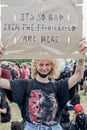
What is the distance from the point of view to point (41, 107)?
15.5ft

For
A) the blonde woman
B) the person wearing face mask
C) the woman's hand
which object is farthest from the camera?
the person wearing face mask

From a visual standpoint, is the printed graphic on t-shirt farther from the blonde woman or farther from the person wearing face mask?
the person wearing face mask

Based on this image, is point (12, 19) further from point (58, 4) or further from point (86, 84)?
point (86, 84)

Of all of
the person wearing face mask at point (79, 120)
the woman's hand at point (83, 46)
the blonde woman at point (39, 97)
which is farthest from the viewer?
the person wearing face mask at point (79, 120)

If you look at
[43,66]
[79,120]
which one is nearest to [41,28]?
[43,66]

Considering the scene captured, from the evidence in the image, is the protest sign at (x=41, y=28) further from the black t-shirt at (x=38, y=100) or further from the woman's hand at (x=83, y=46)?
the black t-shirt at (x=38, y=100)

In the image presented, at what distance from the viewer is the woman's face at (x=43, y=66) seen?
15.6ft

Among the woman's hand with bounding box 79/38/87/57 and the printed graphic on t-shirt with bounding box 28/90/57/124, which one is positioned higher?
the woman's hand with bounding box 79/38/87/57

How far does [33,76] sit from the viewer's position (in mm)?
4895

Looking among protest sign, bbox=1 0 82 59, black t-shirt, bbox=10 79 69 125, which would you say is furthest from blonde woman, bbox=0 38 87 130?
protest sign, bbox=1 0 82 59

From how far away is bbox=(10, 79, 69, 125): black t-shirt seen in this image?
471 centimetres

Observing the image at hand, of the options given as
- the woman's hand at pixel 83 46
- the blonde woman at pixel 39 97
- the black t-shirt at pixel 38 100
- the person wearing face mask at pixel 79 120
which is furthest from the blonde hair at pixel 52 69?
the person wearing face mask at pixel 79 120

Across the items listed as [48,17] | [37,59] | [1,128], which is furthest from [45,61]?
[1,128]

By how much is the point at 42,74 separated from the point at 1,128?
666cm
